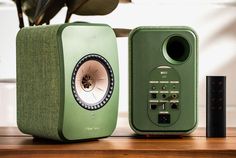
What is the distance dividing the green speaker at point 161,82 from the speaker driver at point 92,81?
56 millimetres

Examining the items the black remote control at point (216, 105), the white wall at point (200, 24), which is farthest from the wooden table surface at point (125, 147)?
the white wall at point (200, 24)

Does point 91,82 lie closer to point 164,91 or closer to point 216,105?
point 164,91

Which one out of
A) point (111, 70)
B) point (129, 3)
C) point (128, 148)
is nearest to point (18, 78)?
point (111, 70)

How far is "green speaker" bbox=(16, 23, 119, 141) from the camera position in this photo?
99cm

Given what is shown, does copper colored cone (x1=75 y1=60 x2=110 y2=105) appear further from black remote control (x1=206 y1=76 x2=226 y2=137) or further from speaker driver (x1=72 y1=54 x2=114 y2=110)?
black remote control (x1=206 y1=76 x2=226 y2=137)

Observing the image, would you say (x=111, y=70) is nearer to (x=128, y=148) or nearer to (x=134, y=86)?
(x=134, y=86)

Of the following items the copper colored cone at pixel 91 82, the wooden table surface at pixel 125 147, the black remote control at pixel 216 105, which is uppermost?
the copper colored cone at pixel 91 82

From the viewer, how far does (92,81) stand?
1.06 meters

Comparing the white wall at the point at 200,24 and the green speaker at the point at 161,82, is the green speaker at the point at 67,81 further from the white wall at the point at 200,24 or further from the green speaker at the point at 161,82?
the white wall at the point at 200,24

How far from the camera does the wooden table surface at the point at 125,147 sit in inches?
36.3

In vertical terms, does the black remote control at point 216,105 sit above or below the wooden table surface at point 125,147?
above

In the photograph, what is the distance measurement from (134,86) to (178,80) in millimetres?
94

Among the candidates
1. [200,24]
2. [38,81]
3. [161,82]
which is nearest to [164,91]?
[161,82]

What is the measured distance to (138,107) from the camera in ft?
3.55
